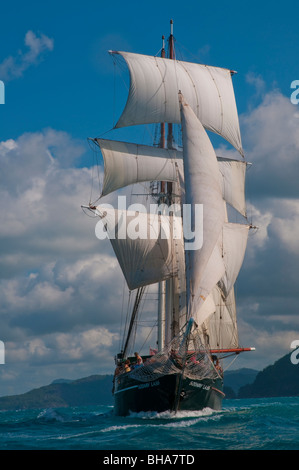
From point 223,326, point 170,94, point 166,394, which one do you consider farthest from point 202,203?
point 170,94

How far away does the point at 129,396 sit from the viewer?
45.6 meters

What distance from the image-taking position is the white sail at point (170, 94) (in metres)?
60.4

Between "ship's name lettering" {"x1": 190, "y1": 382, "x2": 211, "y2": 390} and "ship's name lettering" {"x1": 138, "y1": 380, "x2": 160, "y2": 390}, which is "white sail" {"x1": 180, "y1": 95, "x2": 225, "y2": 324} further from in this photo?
"ship's name lettering" {"x1": 138, "y1": 380, "x2": 160, "y2": 390}

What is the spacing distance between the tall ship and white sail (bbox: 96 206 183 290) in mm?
80

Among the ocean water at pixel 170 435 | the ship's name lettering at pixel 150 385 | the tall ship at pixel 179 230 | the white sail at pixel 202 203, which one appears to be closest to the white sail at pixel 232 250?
the tall ship at pixel 179 230

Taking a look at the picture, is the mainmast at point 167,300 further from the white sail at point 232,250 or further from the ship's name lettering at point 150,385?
the ship's name lettering at point 150,385

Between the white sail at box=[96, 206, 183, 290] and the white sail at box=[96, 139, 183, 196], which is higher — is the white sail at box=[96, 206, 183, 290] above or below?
below

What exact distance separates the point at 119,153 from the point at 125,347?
1679cm

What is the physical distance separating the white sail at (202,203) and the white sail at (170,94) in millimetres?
14899

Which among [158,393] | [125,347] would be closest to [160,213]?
[125,347]

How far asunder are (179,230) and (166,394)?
1846 centimetres

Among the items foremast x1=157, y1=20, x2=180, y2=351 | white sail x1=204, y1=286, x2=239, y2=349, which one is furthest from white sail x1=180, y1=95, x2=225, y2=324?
white sail x1=204, y1=286, x2=239, y2=349

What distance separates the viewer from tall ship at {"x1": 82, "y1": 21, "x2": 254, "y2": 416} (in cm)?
4209
